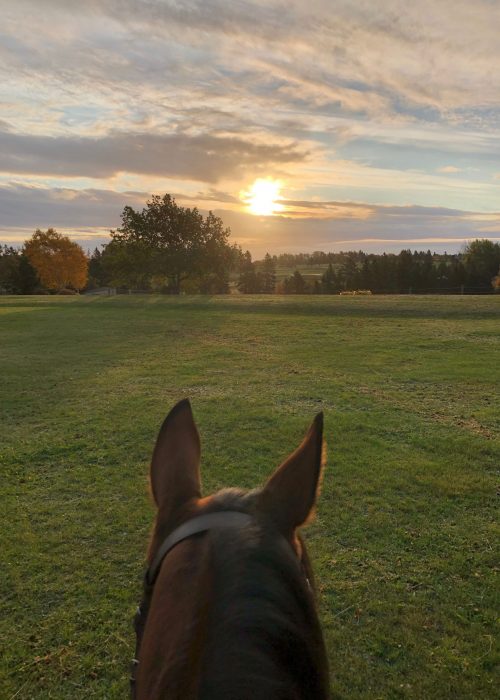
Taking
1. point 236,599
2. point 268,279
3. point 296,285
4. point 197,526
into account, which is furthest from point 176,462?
point 268,279

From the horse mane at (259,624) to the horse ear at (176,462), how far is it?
1.23 ft

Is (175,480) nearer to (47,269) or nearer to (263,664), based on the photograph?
(263,664)

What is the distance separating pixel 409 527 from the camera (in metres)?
4.32

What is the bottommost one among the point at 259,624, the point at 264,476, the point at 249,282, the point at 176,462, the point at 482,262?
the point at 264,476

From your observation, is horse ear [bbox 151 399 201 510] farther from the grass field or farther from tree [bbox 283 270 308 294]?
tree [bbox 283 270 308 294]

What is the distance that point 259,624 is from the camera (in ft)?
3.38

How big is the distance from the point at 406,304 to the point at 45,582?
73.3 feet

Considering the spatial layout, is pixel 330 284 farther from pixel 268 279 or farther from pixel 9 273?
pixel 9 273

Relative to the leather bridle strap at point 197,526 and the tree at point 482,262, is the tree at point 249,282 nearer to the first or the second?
the tree at point 482,262

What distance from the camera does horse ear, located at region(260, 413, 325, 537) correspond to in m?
1.36

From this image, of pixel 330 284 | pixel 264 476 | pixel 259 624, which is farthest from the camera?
pixel 330 284

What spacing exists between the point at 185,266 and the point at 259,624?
44049 millimetres

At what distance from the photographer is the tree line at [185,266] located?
145 ft

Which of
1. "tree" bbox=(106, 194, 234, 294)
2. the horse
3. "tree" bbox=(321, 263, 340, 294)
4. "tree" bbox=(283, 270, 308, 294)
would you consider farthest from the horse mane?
"tree" bbox=(283, 270, 308, 294)
